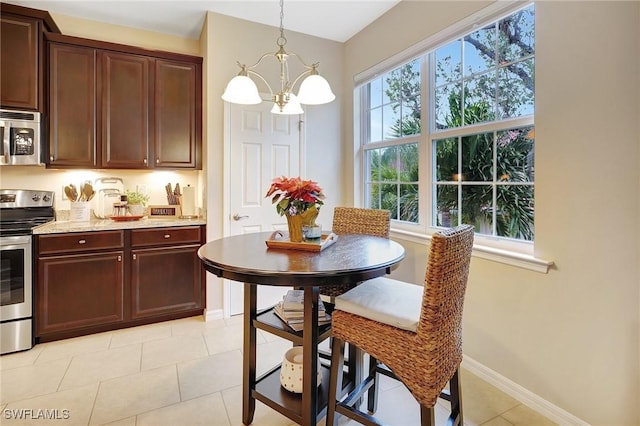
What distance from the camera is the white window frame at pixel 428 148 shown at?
6.63 ft

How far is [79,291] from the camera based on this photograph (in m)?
2.80

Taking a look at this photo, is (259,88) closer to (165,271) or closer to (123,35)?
(123,35)

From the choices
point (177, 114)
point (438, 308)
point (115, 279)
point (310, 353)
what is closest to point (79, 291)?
point (115, 279)

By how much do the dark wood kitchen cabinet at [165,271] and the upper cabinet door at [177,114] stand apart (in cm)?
71

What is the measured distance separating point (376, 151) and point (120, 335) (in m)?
2.83

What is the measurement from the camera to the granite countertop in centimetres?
270

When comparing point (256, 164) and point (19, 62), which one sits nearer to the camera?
point (19, 62)

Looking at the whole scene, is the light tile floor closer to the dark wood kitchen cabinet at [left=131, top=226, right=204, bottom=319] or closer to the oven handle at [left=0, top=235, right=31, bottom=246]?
the dark wood kitchen cabinet at [left=131, top=226, right=204, bottom=319]

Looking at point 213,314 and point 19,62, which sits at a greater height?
point 19,62

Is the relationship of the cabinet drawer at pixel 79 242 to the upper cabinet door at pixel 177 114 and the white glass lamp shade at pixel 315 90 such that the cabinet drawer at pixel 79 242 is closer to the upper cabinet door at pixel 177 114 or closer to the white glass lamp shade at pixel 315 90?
the upper cabinet door at pixel 177 114

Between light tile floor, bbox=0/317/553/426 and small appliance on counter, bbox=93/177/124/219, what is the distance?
118 cm

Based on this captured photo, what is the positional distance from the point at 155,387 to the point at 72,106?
2.43m

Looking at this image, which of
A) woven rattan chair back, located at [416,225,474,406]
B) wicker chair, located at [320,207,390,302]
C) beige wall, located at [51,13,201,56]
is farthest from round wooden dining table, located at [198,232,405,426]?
beige wall, located at [51,13,201,56]

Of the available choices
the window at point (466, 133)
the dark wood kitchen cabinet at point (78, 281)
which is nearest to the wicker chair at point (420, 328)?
the window at point (466, 133)
